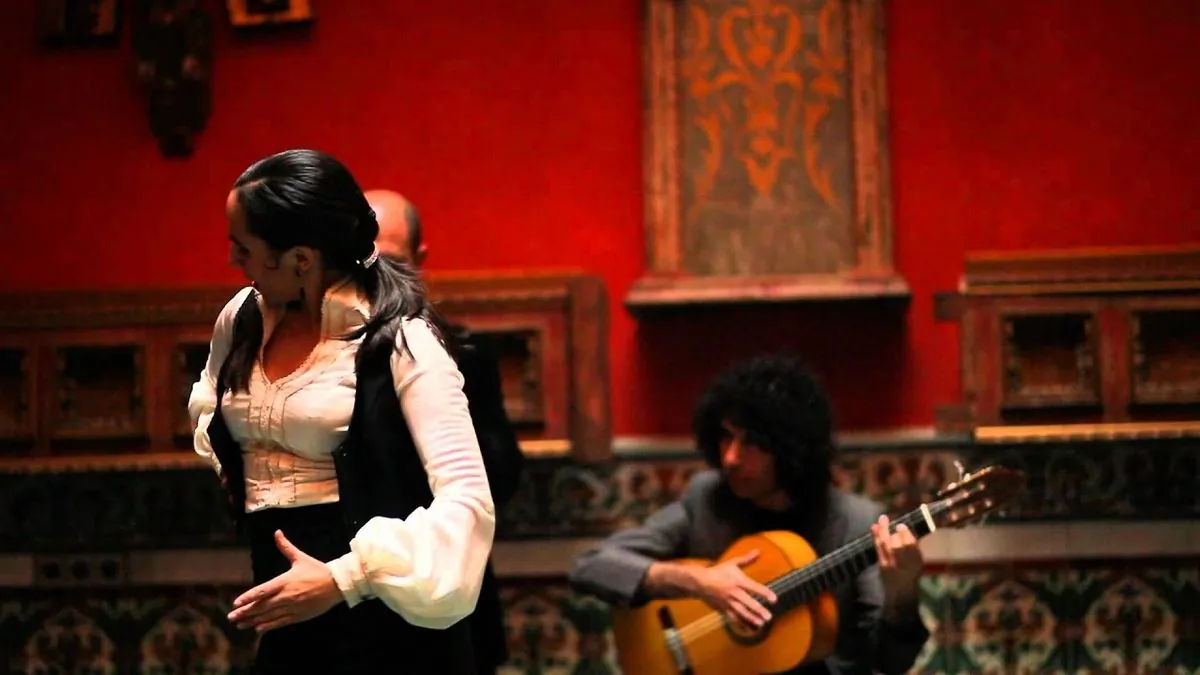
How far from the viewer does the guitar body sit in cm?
301

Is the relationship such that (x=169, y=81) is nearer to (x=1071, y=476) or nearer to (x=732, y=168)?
(x=732, y=168)

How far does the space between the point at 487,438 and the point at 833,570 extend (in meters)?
0.76

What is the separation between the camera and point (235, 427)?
6.20 ft

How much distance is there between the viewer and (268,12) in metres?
3.99

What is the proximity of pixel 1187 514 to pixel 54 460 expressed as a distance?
275 centimetres

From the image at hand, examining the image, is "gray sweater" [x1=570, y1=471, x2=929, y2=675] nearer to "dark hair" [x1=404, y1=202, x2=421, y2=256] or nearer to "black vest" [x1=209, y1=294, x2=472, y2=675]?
"dark hair" [x1=404, y1=202, x2=421, y2=256]

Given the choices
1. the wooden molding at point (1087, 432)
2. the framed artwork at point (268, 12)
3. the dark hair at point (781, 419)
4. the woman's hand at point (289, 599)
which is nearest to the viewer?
the woman's hand at point (289, 599)

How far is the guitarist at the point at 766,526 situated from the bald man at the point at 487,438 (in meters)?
0.49

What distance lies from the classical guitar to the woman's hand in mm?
1471

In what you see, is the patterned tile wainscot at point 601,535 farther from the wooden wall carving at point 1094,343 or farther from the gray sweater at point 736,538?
the gray sweater at point 736,538

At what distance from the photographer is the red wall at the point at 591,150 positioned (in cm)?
371

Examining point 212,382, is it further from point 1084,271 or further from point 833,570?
point 1084,271

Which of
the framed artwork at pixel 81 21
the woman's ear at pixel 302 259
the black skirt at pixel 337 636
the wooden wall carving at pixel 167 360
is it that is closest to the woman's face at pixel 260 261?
the woman's ear at pixel 302 259

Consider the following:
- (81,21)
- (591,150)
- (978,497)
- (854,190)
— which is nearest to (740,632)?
(978,497)
